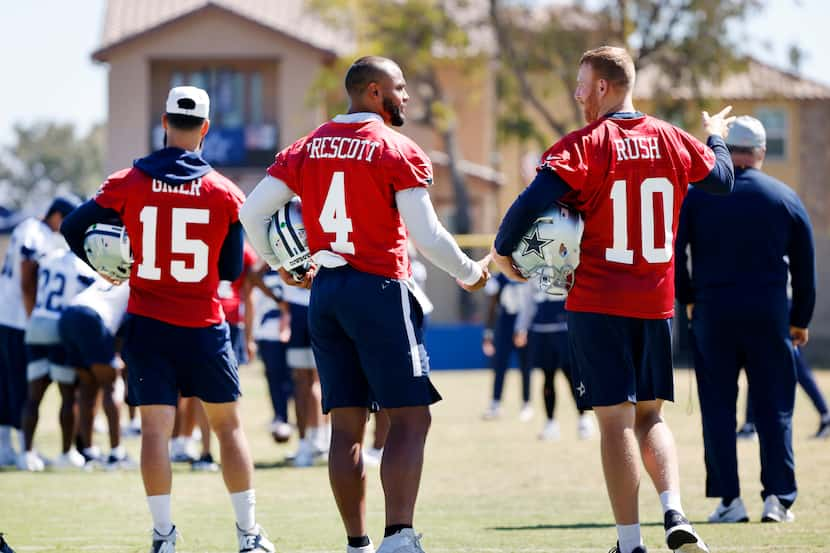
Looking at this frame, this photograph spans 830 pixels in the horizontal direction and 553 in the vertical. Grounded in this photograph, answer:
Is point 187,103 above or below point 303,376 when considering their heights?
above

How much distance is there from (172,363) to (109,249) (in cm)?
66

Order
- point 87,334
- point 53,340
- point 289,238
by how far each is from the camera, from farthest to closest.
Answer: point 53,340
point 87,334
point 289,238

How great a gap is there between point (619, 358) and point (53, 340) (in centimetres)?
703

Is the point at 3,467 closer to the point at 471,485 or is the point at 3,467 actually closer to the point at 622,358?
the point at 471,485

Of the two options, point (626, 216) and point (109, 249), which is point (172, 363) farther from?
point (626, 216)

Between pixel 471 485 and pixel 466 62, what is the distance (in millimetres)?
31927

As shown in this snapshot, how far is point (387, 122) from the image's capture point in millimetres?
7133

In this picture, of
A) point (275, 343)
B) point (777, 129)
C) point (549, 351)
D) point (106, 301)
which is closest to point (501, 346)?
point (549, 351)

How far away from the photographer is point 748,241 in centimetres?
883

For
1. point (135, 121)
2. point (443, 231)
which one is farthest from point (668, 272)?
point (135, 121)

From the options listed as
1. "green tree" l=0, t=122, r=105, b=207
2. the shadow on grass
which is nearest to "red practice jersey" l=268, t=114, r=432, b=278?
the shadow on grass

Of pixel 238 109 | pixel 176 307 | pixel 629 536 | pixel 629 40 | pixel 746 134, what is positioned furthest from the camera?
pixel 238 109

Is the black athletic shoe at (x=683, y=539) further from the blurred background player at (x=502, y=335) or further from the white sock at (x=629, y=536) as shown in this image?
the blurred background player at (x=502, y=335)

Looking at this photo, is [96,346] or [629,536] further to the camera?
[96,346]
